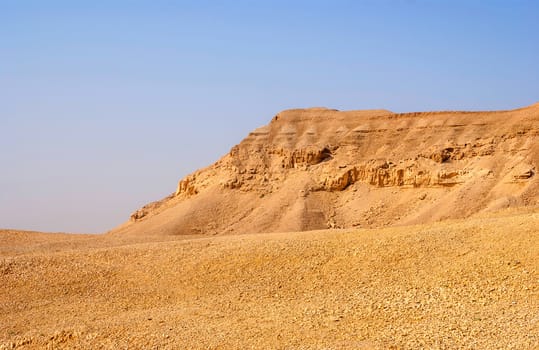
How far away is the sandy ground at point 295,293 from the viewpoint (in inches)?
393

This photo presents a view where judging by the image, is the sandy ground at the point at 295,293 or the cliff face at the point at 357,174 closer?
the sandy ground at the point at 295,293

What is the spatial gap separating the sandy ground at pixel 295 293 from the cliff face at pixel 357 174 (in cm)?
1727

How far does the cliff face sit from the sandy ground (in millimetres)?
17271

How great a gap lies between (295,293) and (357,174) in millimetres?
27213

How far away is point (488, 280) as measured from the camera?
11.5 meters

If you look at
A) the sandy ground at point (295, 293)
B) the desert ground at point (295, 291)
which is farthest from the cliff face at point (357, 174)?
the sandy ground at point (295, 293)

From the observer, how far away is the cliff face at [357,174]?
3384cm

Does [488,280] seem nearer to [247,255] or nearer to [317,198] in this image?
[247,255]

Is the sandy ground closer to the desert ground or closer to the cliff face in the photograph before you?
the desert ground

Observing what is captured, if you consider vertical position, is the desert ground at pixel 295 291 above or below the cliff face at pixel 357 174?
below

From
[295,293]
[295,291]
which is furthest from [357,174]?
[295,293]

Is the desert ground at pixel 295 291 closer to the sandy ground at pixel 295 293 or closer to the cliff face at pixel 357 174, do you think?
the sandy ground at pixel 295 293

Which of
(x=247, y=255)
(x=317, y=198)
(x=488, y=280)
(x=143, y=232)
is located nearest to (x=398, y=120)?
(x=317, y=198)

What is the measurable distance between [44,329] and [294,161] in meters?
30.8
